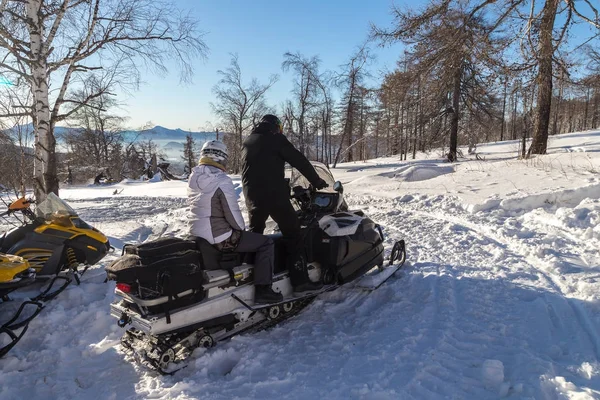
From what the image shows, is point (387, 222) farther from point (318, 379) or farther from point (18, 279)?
point (18, 279)

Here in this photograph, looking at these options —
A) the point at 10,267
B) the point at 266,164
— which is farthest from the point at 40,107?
the point at 266,164

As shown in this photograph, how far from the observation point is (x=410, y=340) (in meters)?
3.21

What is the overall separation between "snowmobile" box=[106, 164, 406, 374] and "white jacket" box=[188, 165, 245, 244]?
0.44 feet

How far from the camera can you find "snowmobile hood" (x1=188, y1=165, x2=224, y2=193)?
327 centimetres

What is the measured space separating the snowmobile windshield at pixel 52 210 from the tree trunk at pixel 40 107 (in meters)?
3.81

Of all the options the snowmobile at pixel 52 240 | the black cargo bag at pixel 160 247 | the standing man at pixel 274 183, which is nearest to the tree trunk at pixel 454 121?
the standing man at pixel 274 183

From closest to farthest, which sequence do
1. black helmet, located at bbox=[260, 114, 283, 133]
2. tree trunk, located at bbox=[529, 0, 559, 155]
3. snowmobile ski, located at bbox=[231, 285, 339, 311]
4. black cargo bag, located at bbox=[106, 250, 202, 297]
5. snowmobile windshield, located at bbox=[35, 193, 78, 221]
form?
black cargo bag, located at bbox=[106, 250, 202, 297]
snowmobile ski, located at bbox=[231, 285, 339, 311]
black helmet, located at bbox=[260, 114, 283, 133]
snowmobile windshield, located at bbox=[35, 193, 78, 221]
tree trunk, located at bbox=[529, 0, 559, 155]

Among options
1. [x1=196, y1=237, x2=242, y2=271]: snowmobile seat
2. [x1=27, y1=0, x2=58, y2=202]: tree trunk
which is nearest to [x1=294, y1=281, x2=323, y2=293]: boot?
[x1=196, y1=237, x2=242, y2=271]: snowmobile seat

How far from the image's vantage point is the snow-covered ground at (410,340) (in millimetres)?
2660

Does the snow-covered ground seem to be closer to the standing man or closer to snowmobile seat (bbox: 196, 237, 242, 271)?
snowmobile seat (bbox: 196, 237, 242, 271)

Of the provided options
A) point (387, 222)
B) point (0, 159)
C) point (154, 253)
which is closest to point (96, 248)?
point (154, 253)

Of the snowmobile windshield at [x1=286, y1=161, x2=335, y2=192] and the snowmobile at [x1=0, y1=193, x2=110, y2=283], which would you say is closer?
the snowmobile at [x1=0, y1=193, x2=110, y2=283]

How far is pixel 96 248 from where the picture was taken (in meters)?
5.01

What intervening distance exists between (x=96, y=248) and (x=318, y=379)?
12.1 ft
